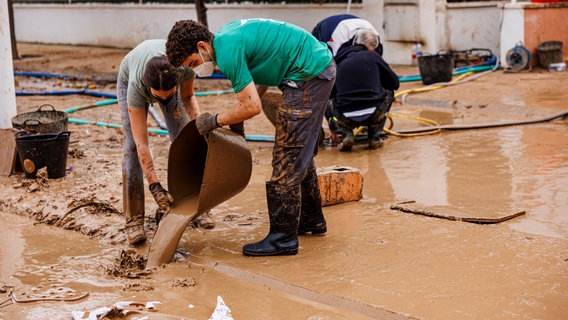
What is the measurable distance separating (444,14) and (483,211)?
9531mm

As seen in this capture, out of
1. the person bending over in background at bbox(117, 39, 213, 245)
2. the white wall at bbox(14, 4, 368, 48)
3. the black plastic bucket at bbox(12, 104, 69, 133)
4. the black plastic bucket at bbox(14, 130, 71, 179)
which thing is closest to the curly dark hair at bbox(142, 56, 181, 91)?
the person bending over in background at bbox(117, 39, 213, 245)

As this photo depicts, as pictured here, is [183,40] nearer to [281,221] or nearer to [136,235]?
[281,221]

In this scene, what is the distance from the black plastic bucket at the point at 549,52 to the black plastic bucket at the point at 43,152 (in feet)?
29.3

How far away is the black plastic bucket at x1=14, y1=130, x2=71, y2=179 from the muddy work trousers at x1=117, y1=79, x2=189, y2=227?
72.0 inches

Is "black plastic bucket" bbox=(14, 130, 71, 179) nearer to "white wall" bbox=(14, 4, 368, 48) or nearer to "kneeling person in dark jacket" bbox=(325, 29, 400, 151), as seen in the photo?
"kneeling person in dark jacket" bbox=(325, 29, 400, 151)

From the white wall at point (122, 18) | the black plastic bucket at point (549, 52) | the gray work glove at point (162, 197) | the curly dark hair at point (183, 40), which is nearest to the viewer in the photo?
the curly dark hair at point (183, 40)

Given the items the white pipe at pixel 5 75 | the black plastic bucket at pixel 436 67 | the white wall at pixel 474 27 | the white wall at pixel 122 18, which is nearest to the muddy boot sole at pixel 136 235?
the white pipe at pixel 5 75

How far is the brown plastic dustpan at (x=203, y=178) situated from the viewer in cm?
550

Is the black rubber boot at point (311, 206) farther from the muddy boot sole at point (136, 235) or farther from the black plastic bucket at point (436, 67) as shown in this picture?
the black plastic bucket at point (436, 67)

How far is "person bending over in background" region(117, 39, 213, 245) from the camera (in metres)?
5.48

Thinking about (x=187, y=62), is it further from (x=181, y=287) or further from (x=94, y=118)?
(x=94, y=118)

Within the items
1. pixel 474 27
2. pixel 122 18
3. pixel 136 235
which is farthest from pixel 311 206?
pixel 122 18

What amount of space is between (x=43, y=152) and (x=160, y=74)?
2.75 m

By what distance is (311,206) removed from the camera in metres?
5.99
